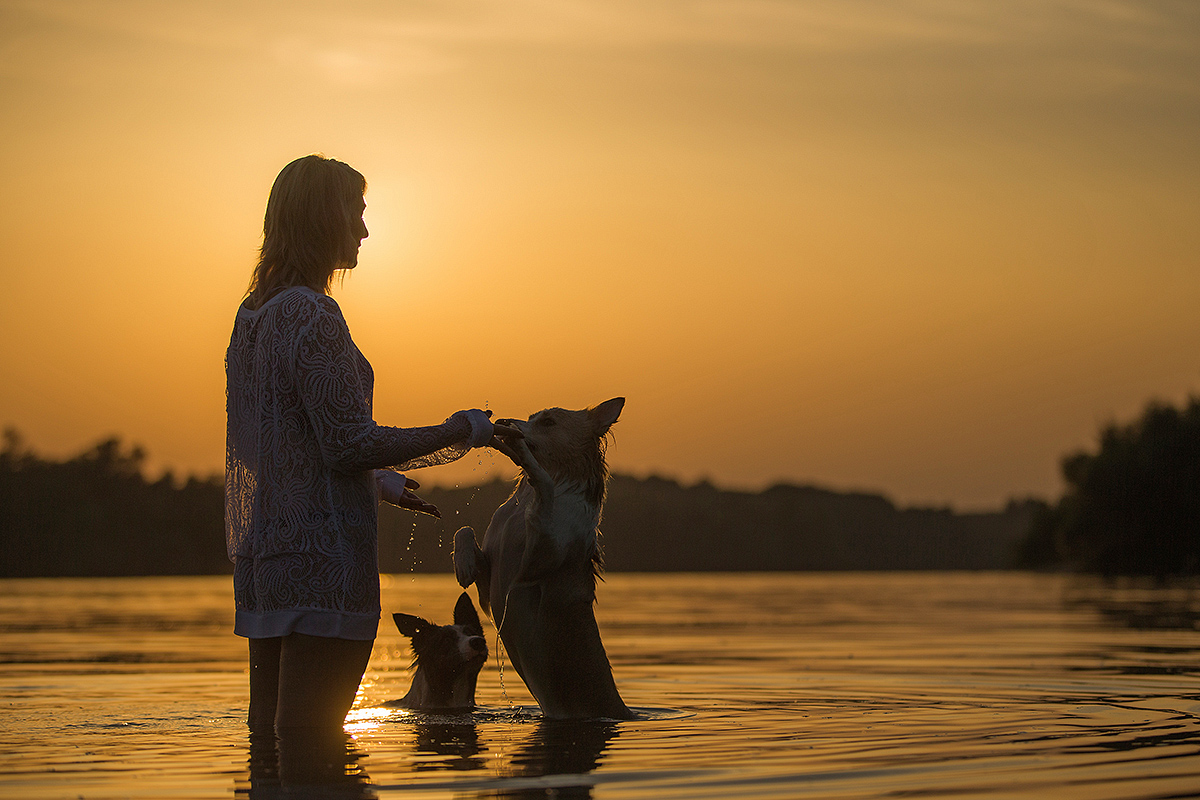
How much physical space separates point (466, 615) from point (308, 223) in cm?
418

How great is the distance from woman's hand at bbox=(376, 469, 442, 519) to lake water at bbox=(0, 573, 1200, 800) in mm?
1168

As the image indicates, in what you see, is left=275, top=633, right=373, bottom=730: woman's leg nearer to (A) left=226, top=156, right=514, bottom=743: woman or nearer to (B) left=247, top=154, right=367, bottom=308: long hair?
(A) left=226, top=156, right=514, bottom=743: woman

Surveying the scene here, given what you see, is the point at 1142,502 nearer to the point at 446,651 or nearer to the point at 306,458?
the point at 446,651

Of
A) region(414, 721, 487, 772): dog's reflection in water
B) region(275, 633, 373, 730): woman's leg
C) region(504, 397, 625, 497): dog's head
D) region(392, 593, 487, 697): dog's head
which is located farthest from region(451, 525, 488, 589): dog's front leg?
region(275, 633, 373, 730): woman's leg

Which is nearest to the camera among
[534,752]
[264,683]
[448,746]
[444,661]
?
[264,683]

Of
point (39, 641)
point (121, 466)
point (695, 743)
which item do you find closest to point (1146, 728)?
point (695, 743)

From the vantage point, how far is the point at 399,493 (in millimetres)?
6488

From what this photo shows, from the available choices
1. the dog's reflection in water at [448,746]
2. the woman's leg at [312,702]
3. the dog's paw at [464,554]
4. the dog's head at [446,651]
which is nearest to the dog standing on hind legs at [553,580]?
the dog's paw at [464,554]

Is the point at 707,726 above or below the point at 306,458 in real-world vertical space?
below

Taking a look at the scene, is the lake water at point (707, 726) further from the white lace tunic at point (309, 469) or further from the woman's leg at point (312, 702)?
the white lace tunic at point (309, 469)

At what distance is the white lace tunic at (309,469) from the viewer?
568cm

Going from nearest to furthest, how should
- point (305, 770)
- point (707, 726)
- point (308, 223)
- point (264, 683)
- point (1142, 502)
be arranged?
point (305, 770)
point (308, 223)
point (264, 683)
point (707, 726)
point (1142, 502)

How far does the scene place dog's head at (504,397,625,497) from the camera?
322 inches

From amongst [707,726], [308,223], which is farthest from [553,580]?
[308,223]
